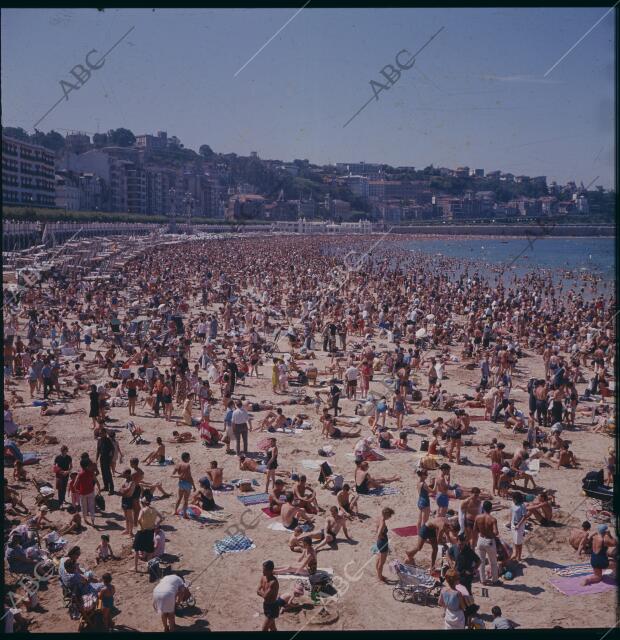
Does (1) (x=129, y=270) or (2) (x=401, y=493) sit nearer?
(2) (x=401, y=493)

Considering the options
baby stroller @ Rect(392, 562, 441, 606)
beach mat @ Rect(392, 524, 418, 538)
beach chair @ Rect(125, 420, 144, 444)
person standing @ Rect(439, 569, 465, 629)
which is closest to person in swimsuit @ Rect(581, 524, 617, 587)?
baby stroller @ Rect(392, 562, 441, 606)

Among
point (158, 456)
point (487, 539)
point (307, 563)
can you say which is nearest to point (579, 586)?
point (487, 539)

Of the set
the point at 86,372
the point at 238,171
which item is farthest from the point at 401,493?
the point at 238,171

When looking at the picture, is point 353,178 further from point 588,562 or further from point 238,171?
point 588,562

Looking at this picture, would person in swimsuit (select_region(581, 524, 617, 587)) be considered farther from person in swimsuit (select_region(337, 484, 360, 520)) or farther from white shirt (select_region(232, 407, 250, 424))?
white shirt (select_region(232, 407, 250, 424))

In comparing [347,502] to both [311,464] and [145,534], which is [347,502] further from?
[145,534]

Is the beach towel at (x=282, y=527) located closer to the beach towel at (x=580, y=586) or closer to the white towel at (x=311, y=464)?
the white towel at (x=311, y=464)

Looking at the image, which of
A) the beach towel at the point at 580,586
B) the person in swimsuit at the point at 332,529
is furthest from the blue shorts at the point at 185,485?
the beach towel at the point at 580,586
